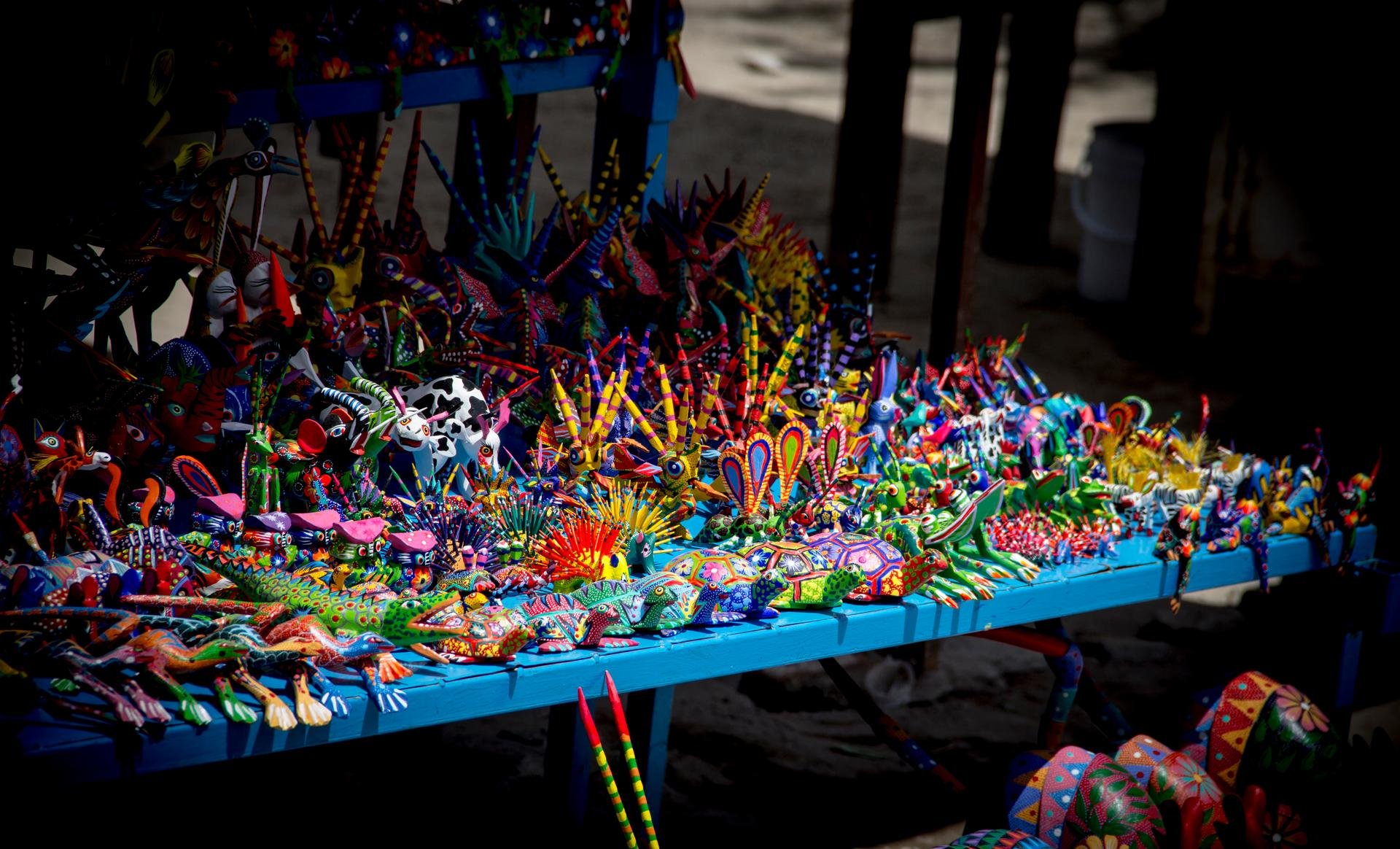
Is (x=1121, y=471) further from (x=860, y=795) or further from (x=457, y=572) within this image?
(x=457, y=572)

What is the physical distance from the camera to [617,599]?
7.69 feet

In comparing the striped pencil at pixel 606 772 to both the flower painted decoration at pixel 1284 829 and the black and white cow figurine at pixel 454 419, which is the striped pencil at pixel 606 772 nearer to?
the black and white cow figurine at pixel 454 419

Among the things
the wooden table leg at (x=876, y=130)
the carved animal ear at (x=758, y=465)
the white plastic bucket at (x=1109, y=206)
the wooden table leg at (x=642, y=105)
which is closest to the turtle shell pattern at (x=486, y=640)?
the carved animal ear at (x=758, y=465)

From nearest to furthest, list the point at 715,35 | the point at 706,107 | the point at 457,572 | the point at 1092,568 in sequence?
Answer: the point at 457,572, the point at 1092,568, the point at 706,107, the point at 715,35

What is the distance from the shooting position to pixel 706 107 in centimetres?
1162

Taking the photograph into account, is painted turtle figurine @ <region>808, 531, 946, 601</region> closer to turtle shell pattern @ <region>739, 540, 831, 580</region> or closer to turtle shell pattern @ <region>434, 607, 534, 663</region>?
turtle shell pattern @ <region>739, 540, 831, 580</region>

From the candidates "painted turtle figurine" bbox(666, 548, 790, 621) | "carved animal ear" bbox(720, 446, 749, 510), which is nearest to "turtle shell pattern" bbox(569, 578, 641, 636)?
"painted turtle figurine" bbox(666, 548, 790, 621)

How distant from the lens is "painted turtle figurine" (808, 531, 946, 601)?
2.62m

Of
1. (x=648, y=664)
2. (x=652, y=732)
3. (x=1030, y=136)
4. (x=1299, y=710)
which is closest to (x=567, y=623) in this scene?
(x=648, y=664)

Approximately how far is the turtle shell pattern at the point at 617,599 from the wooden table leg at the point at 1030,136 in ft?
20.3

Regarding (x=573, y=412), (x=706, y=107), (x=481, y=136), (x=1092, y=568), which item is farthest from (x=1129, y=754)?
(x=706, y=107)

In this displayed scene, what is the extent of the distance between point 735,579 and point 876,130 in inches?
112

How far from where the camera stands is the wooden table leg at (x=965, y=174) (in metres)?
3.80

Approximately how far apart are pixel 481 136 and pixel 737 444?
1.51 meters
